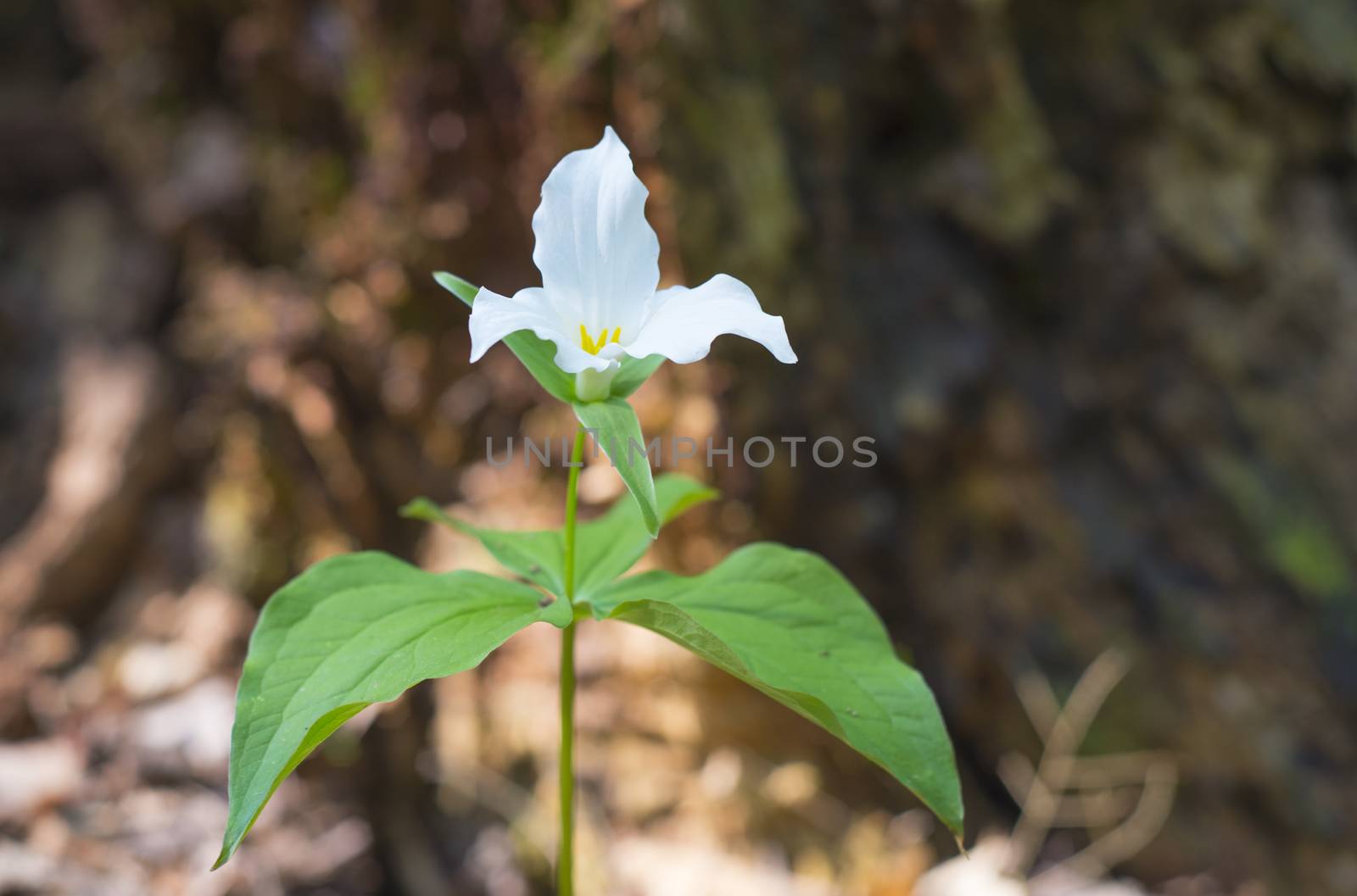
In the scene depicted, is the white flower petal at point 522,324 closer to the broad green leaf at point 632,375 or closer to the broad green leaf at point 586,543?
the broad green leaf at point 632,375

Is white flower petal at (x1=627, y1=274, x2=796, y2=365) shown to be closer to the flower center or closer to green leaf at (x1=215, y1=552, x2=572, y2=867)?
the flower center

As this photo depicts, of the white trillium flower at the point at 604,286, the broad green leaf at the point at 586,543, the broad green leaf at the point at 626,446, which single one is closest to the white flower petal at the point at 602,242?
the white trillium flower at the point at 604,286

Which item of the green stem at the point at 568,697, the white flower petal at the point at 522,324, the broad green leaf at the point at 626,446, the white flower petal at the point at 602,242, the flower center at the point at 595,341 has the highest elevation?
the white flower petal at the point at 602,242

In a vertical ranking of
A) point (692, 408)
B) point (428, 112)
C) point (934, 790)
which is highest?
point (428, 112)

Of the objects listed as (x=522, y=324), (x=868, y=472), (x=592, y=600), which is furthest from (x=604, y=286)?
(x=868, y=472)

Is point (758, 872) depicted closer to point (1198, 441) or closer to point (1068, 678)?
point (1068, 678)

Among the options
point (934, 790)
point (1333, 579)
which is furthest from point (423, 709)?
point (1333, 579)

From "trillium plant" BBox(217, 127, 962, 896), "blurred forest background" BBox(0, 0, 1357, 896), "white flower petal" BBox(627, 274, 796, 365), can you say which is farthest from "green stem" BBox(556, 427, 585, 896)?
"blurred forest background" BBox(0, 0, 1357, 896)
